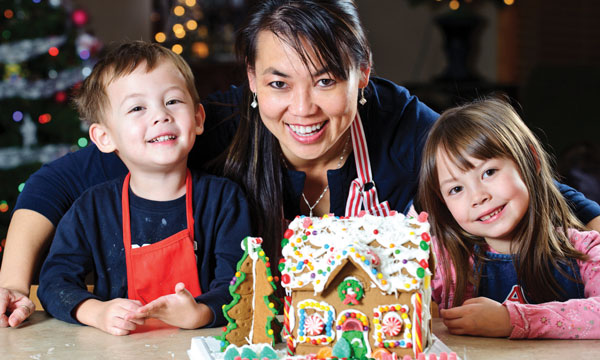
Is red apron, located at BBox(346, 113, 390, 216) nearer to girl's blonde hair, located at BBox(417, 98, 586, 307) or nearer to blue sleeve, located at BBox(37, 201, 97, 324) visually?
girl's blonde hair, located at BBox(417, 98, 586, 307)

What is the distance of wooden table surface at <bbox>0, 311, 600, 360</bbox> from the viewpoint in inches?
48.3

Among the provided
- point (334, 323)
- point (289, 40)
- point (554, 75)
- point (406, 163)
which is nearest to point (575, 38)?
point (554, 75)

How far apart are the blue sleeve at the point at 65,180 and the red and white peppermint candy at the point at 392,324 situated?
0.97 meters

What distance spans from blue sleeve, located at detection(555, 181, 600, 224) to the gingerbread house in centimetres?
75

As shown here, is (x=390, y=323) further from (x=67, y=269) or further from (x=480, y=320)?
(x=67, y=269)

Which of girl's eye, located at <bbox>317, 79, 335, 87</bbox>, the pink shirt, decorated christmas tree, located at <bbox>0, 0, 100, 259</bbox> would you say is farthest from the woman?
decorated christmas tree, located at <bbox>0, 0, 100, 259</bbox>

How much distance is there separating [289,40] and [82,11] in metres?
2.91

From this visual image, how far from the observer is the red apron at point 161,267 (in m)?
1.54

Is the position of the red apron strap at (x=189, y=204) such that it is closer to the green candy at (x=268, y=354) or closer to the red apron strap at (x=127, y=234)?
the red apron strap at (x=127, y=234)

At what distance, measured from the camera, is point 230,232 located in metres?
1.58

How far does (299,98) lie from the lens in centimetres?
166

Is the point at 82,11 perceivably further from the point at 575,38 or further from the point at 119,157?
the point at 575,38

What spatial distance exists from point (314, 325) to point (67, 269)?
674mm

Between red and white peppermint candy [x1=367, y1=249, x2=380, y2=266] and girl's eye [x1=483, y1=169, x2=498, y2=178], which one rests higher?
girl's eye [x1=483, y1=169, x2=498, y2=178]
